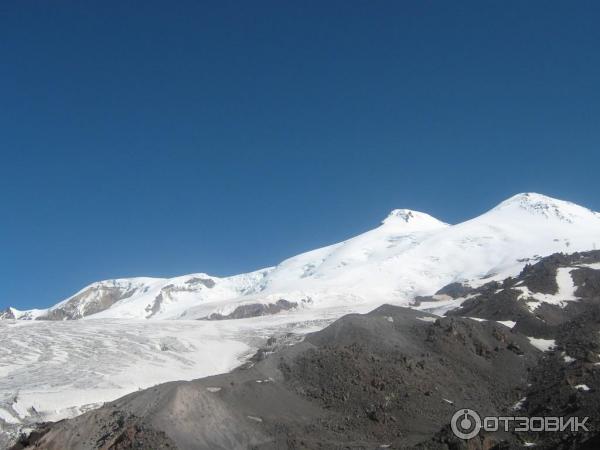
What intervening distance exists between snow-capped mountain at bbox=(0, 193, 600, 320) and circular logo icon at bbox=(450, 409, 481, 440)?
75.5 meters

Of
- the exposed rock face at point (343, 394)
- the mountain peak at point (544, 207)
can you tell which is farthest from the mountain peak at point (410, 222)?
the exposed rock face at point (343, 394)

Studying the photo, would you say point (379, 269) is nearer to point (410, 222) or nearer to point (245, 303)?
point (245, 303)

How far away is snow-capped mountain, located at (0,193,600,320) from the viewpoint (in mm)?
122562

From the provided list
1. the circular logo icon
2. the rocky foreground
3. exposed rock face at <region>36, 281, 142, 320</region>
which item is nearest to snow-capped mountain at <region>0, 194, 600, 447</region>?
exposed rock face at <region>36, 281, 142, 320</region>

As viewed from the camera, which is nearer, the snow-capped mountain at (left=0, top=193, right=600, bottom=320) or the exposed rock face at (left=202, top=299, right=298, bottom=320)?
the exposed rock face at (left=202, top=299, right=298, bottom=320)

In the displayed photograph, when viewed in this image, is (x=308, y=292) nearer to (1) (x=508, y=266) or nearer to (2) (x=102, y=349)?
(1) (x=508, y=266)

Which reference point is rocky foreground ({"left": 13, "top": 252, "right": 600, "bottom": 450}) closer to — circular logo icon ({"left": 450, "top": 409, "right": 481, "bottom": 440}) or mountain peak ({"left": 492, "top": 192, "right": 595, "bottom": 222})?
circular logo icon ({"left": 450, "top": 409, "right": 481, "bottom": 440})

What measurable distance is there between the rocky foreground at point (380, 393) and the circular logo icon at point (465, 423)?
54 centimetres

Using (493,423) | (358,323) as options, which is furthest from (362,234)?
(493,423)

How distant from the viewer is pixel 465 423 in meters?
32.6

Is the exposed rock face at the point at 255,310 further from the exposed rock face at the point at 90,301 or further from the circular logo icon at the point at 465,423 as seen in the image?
the circular logo icon at the point at 465,423

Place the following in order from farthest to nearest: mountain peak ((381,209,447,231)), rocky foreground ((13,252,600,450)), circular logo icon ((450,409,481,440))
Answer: mountain peak ((381,209,447,231))
rocky foreground ((13,252,600,450))
circular logo icon ((450,409,481,440))

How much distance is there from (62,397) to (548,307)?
4149 cm

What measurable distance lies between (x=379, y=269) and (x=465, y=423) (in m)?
106
